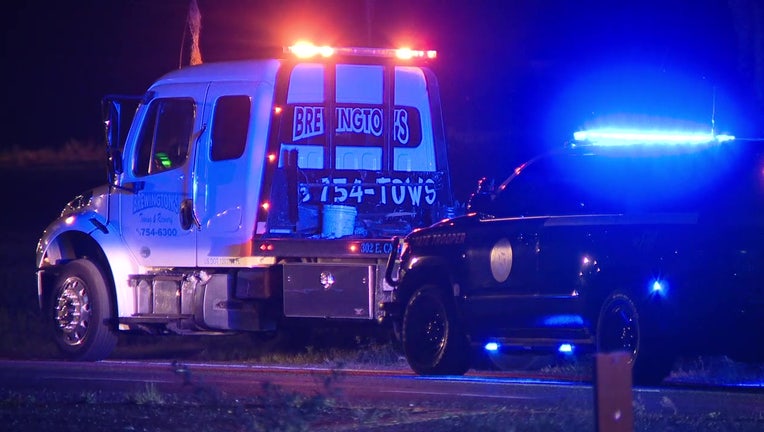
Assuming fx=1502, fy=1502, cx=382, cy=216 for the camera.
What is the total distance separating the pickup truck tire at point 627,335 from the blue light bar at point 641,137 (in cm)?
141

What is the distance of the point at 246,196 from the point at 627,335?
4.82m

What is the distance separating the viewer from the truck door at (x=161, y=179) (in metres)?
15.0

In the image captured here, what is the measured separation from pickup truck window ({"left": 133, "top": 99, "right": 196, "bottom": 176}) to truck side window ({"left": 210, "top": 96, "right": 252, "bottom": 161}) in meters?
0.32

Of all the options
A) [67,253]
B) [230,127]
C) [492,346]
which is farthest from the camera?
[67,253]

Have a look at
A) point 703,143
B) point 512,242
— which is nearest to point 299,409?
point 512,242

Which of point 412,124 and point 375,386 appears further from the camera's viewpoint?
point 412,124

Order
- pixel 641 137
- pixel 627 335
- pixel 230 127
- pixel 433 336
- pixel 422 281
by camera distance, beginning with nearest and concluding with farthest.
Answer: pixel 627 335, pixel 641 137, pixel 433 336, pixel 422 281, pixel 230 127

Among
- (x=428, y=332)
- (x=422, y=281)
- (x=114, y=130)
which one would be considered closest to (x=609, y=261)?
(x=428, y=332)

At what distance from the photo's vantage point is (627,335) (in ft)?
36.3

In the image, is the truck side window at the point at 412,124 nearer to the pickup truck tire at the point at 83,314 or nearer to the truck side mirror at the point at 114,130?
the truck side mirror at the point at 114,130

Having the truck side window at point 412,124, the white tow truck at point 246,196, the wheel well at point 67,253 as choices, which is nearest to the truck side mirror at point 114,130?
the white tow truck at point 246,196

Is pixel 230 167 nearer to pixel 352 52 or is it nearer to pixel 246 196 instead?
pixel 246 196

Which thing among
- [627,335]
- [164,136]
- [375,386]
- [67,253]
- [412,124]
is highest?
[412,124]

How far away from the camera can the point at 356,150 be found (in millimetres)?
15500
